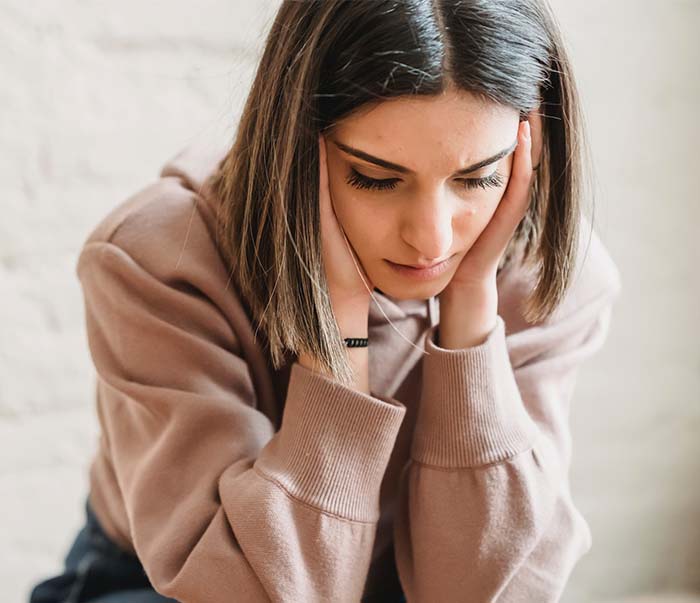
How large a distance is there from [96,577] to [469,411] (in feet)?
1.57

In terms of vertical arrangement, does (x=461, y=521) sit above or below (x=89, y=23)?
below

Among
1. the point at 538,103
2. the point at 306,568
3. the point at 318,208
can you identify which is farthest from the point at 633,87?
the point at 306,568

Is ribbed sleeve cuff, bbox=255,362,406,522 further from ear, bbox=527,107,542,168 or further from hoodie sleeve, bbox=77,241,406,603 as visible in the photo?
ear, bbox=527,107,542,168

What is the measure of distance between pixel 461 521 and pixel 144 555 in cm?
30

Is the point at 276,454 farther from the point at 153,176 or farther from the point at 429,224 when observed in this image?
the point at 153,176

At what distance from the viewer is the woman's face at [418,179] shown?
73 centimetres

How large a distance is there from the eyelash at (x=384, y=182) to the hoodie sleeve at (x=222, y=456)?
0.63 feet

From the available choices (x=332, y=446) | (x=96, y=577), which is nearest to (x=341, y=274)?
(x=332, y=446)

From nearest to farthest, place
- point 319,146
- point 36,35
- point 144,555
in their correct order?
point 319,146 → point 144,555 → point 36,35

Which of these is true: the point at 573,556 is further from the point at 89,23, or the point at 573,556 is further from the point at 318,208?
the point at 89,23

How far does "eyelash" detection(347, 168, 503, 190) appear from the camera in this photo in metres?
0.77

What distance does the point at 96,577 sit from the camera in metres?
1.06

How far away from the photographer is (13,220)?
1.22 metres

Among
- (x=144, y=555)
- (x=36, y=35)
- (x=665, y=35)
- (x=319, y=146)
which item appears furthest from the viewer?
(x=665, y=35)
